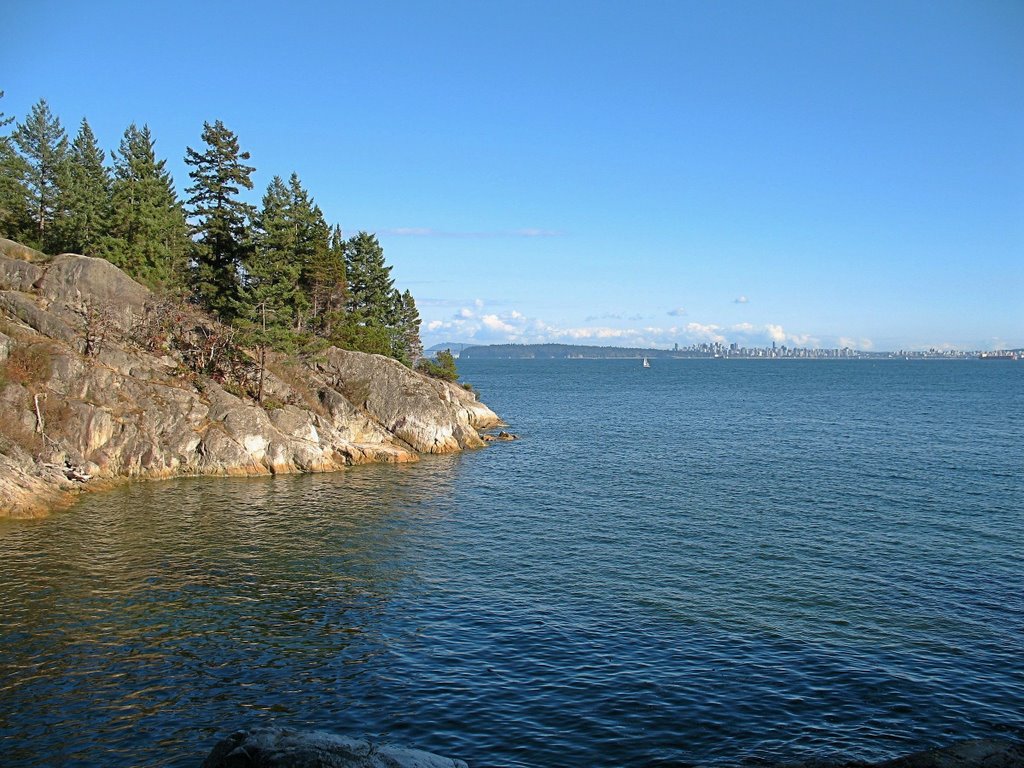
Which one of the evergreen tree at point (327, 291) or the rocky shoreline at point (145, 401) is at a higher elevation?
the evergreen tree at point (327, 291)

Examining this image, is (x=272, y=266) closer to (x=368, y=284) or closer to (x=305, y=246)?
(x=305, y=246)

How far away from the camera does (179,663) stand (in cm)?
2375

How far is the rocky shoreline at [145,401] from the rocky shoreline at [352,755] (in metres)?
34.3

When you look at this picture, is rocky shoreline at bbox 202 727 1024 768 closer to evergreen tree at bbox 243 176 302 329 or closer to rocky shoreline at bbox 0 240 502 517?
rocky shoreline at bbox 0 240 502 517

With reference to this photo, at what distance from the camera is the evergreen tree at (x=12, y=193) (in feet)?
246

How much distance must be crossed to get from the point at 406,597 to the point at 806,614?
654 inches

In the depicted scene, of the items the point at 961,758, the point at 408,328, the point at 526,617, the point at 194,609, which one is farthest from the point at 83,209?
the point at 961,758

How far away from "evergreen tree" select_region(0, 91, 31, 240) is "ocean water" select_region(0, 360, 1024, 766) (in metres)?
A: 45.8

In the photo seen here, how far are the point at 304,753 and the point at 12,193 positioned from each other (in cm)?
8474

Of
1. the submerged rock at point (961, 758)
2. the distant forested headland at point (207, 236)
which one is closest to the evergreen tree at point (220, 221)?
the distant forested headland at point (207, 236)

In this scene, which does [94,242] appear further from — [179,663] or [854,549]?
[854,549]

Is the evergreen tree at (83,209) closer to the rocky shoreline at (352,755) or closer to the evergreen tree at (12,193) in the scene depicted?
the evergreen tree at (12,193)

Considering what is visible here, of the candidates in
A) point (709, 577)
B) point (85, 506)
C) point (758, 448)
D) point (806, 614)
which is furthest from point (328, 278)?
point (806, 614)

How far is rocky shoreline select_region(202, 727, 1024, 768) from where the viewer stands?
573 inches
